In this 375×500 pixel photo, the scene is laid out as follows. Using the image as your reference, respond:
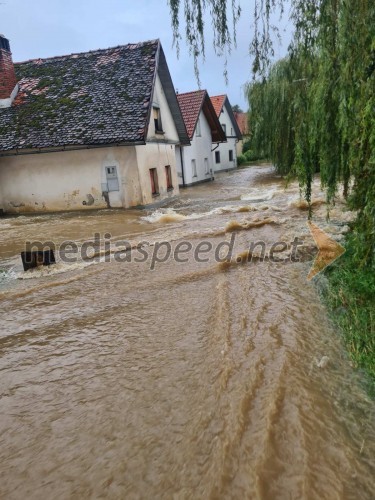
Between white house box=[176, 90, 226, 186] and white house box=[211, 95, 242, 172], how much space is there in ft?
15.1

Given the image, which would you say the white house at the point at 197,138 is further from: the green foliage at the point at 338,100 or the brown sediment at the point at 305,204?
the green foliage at the point at 338,100

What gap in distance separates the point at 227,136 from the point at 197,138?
391 inches

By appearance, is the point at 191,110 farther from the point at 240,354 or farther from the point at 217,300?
the point at 240,354

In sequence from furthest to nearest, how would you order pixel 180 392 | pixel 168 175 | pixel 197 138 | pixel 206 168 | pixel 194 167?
pixel 206 168 < pixel 197 138 < pixel 194 167 < pixel 168 175 < pixel 180 392

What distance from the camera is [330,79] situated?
4.11m

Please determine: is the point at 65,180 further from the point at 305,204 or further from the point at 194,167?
the point at 194,167

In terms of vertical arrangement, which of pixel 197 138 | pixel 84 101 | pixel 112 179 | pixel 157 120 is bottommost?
pixel 112 179

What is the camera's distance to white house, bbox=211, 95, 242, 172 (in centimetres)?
3116

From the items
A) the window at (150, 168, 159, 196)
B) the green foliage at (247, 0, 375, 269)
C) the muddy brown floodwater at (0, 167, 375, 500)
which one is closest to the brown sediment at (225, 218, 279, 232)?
the muddy brown floodwater at (0, 167, 375, 500)

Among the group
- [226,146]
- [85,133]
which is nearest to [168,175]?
[85,133]

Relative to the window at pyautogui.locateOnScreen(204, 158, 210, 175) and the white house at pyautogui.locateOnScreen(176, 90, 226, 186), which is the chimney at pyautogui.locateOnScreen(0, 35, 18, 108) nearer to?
the white house at pyautogui.locateOnScreen(176, 90, 226, 186)

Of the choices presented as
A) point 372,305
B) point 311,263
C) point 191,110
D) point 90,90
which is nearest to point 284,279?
point 311,263

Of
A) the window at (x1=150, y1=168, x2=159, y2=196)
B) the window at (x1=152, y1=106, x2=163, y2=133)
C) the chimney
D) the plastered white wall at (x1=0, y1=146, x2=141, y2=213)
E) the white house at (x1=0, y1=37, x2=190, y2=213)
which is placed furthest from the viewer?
the window at (x1=152, y1=106, x2=163, y2=133)

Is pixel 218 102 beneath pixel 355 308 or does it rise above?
above
